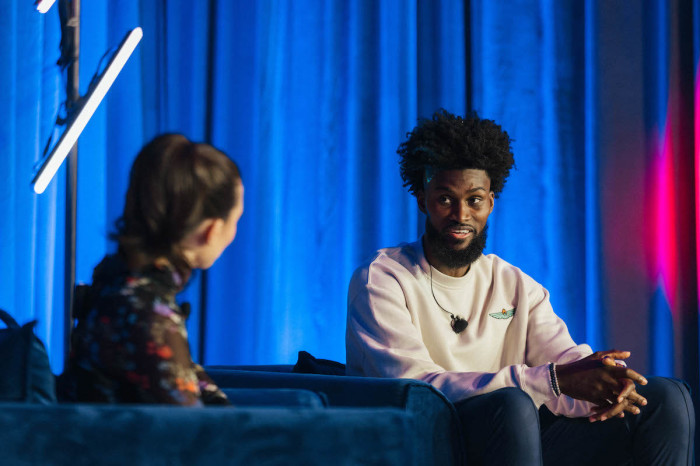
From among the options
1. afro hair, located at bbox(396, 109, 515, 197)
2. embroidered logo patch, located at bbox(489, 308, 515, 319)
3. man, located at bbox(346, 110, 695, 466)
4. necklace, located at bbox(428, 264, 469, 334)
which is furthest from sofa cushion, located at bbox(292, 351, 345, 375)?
afro hair, located at bbox(396, 109, 515, 197)

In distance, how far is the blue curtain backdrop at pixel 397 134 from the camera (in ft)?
9.45

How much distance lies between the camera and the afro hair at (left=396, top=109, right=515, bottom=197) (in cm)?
207

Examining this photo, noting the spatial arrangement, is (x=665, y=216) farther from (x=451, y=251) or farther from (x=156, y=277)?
(x=156, y=277)

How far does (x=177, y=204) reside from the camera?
108 cm

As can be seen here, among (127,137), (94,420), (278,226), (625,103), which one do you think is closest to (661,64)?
(625,103)

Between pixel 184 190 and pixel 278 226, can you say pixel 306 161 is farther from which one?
pixel 184 190

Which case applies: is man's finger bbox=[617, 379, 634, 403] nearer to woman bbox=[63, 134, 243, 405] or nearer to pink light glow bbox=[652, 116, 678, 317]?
woman bbox=[63, 134, 243, 405]

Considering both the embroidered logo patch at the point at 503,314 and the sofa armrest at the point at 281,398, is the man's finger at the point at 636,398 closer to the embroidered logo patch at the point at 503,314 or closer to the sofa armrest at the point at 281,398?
the embroidered logo patch at the point at 503,314

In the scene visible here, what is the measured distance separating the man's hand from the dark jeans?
77 millimetres

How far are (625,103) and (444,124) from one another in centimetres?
130

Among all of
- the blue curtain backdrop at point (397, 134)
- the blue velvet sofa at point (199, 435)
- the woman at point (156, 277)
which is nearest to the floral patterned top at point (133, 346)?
the woman at point (156, 277)

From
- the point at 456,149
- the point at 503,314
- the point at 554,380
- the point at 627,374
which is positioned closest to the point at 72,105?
the point at 456,149

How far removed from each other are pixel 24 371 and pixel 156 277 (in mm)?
220

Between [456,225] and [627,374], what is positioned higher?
[456,225]
